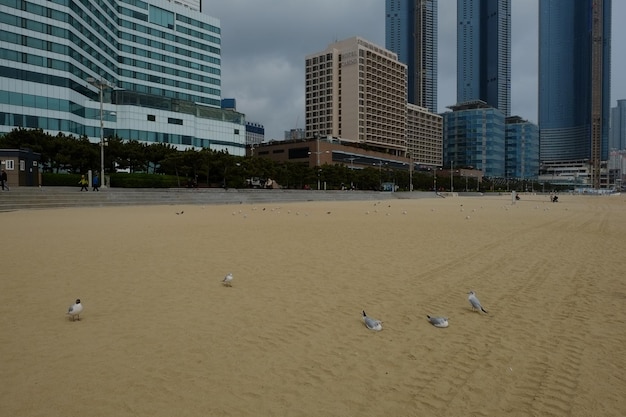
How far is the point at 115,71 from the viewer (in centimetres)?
8356

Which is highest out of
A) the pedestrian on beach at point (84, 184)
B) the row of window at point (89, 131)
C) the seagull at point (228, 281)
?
the row of window at point (89, 131)

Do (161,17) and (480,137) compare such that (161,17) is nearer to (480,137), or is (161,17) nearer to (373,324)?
(373,324)

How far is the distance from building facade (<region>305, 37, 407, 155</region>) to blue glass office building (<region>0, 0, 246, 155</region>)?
5493cm

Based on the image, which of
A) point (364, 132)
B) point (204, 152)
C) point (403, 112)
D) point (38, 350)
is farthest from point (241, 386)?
point (403, 112)

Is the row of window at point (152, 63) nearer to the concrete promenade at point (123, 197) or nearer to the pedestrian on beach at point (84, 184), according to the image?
the concrete promenade at point (123, 197)

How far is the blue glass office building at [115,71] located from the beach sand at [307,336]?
115ft

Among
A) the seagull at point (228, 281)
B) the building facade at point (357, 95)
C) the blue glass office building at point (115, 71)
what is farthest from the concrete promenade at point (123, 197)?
the building facade at point (357, 95)

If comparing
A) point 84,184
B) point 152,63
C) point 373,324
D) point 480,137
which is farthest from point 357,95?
point 373,324

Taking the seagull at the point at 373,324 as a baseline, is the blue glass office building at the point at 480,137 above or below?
above

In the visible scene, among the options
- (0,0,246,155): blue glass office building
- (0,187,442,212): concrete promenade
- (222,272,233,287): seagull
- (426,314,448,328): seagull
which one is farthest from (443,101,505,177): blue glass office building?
(426,314,448,328): seagull

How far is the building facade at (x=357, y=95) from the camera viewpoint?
143 metres

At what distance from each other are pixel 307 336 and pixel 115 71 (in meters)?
93.9

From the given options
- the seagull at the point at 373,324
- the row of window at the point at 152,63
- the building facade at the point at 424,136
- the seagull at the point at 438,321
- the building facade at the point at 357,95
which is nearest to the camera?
the seagull at the point at 373,324

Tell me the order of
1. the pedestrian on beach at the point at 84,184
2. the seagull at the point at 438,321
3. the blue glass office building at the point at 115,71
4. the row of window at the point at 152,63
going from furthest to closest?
the row of window at the point at 152,63 < the blue glass office building at the point at 115,71 < the pedestrian on beach at the point at 84,184 < the seagull at the point at 438,321
